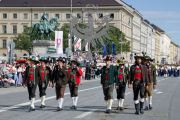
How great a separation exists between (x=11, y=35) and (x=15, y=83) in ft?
363

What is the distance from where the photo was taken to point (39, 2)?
149 metres

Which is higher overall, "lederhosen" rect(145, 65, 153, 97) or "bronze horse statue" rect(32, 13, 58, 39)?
"bronze horse statue" rect(32, 13, 58, 39)

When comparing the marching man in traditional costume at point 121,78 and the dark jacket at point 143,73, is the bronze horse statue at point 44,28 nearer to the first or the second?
the marching man in traditional costume at point 121,78

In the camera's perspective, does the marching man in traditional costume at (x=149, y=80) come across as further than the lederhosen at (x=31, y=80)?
Yes

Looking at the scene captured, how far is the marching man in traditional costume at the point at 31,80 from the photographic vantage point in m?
19.8

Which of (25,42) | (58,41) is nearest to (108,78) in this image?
(58,41)

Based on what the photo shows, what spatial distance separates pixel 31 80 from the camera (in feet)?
65.3

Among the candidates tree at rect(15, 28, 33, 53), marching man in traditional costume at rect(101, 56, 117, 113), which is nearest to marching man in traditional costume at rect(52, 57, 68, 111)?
marching man in traditional costume at rect(101, 56, 117, 113)

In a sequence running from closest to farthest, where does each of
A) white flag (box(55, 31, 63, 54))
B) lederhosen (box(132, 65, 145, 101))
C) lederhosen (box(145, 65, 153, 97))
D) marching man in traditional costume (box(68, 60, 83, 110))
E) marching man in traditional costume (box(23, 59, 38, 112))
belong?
lederhosen (box(132, 65, 145, 101)) < marching man in traditional costume (box(23, 59, 38, 112)) < lederhosen (box(145, 65, 153, 97)) < marching man in traditional costume (box(68, 60, 83, 110)) < white flag (box(55, 31, 63, 54))

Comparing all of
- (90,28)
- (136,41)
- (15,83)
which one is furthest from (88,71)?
(136,41)

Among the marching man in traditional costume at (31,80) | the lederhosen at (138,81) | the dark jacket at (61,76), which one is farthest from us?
the dark jacket at (61,76)

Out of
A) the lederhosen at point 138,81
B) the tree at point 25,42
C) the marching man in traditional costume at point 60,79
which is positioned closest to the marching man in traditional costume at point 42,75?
the marching man in traditional costume at point 60,79

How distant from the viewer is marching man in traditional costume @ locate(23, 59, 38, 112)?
19.8 m

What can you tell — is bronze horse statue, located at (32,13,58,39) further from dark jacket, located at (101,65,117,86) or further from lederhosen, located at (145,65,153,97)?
dark jacket, located at (101,65,117,86)
